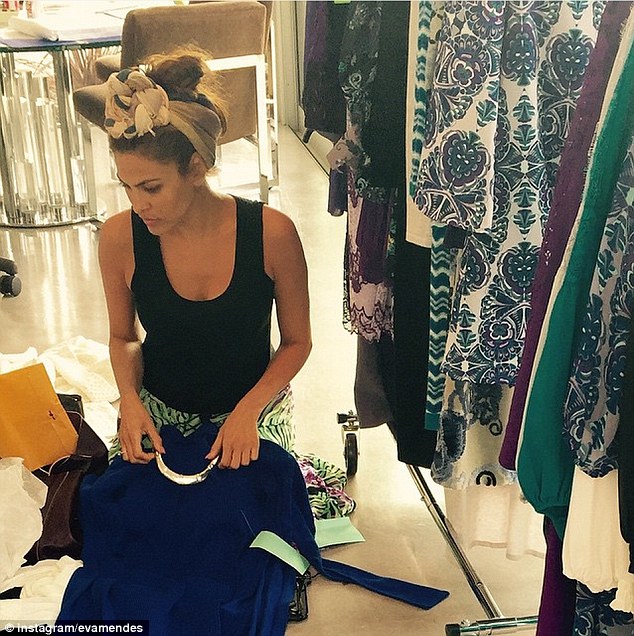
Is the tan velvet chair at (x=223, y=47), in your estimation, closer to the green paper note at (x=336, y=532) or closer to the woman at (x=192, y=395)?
the woman at (x=192, y=395)

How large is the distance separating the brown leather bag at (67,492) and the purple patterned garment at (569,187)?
3.08ft

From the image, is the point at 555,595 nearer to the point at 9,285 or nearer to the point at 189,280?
the point at 189,280

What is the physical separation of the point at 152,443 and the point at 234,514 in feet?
0.73

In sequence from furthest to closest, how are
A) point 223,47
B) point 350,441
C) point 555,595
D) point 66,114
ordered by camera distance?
point 66,114
point 223,47
point 350,441
point 555,595

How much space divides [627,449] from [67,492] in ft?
3.96

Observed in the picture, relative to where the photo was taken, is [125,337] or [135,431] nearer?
[135,431]

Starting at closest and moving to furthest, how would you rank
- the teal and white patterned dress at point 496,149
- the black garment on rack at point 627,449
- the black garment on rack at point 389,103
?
the black garment on rack at point 627,449 → the teal and white patterned dress at point 496,149 → the black garment on rack at point 389,103

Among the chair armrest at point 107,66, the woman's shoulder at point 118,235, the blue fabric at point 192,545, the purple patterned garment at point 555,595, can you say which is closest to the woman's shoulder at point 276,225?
the woman's shoulder at point 118,235

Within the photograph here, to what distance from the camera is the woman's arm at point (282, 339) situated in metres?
1.73

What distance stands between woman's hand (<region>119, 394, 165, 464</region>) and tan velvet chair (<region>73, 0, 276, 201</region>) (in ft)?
5.63

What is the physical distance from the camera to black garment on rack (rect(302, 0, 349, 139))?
5.84 feet

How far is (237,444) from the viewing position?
172cm

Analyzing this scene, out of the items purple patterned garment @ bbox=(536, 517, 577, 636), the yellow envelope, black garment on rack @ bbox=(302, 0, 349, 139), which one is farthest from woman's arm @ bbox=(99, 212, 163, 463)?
purple patterned garment @ bbox=(536, 517, 577, 636)

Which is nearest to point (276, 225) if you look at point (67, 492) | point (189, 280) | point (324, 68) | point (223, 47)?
point (189, 280)
